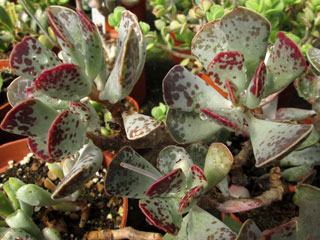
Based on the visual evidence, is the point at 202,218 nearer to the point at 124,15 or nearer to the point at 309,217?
the point at 309,217

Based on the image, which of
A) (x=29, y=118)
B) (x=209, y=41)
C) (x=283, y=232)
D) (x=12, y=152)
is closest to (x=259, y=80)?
(x=209, y=41)

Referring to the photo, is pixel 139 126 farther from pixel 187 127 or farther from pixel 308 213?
pixel 308 213

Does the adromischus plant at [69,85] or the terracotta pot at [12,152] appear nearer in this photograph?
the adromischus plant at [69,85]

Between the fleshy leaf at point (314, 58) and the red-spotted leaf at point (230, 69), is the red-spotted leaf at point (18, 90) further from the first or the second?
the fleshy leaf at point (314, 58)

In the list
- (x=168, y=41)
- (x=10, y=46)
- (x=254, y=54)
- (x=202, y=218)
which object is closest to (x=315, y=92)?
(x=254, y=54)

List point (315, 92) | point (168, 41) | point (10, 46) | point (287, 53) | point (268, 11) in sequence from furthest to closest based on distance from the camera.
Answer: point (10, 46) → point (168, 41) → point (268, 11) → point (315, 92) → point (287, 53)

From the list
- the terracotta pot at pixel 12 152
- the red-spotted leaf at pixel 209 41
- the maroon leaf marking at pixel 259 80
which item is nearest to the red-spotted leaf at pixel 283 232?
the maroon leaf marking at pixel 259 80
